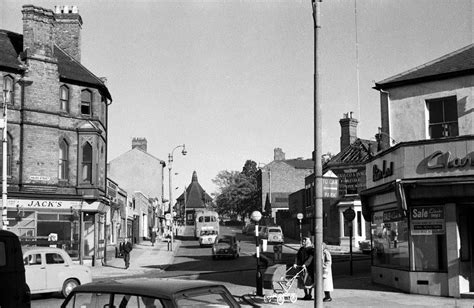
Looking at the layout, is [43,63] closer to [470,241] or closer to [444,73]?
[444,73]

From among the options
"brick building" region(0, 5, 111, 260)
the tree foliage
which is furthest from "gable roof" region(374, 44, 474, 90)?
the tree foliage

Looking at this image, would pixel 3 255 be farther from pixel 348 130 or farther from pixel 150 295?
pixel 348 130

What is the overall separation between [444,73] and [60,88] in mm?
23097

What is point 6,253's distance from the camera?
10.3m

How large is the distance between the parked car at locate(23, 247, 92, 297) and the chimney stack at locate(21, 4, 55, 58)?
17882 millimetres

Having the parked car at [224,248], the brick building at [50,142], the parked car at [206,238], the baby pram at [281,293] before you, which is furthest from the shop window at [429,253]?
the parked car at [206,238]

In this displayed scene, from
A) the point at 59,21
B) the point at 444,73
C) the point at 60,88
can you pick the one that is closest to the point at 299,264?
the point at 444,73

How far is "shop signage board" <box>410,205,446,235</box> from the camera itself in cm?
1725

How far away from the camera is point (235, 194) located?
4471 inches

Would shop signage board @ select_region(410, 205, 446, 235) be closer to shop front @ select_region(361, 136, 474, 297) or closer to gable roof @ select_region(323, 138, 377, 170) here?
shop front @ select_region(361, 136, 474, 297)

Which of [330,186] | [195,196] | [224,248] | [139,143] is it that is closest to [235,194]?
[195,196]

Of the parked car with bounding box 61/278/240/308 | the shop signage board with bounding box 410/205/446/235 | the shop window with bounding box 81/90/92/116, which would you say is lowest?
the parked car with bounding box 61/278/240/308

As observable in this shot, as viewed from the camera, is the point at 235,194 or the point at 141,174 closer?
the point at 141,174

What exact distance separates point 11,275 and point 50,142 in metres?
23.1
